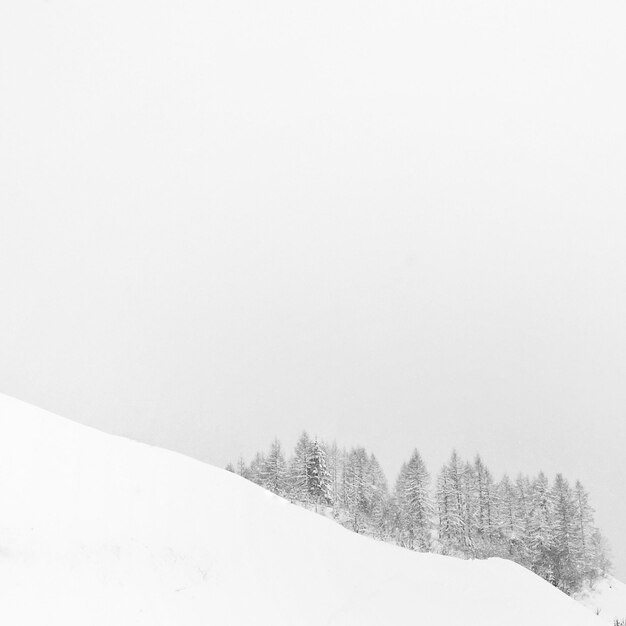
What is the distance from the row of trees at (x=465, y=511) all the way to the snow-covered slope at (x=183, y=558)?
33.6 m

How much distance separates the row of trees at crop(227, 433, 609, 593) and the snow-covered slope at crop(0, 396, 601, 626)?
3365cm

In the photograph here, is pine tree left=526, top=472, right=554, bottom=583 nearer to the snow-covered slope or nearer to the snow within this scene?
the snow

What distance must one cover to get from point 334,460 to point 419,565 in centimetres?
7505

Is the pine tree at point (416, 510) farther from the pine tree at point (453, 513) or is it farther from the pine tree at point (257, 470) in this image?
the pine tree at point (257, 470)

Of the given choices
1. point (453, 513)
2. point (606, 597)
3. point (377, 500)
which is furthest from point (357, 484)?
point (606, 597)

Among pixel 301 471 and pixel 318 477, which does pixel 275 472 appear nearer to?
pixel 301 471

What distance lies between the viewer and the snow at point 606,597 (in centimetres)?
4609

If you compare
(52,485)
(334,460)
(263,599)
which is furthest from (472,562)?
(334,460)

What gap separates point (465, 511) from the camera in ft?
196

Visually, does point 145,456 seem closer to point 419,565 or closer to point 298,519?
point 298,519

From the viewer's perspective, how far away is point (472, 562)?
25.1 meters

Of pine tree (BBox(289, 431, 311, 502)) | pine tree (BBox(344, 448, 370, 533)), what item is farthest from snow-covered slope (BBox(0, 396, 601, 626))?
pine tree (BBox(344, 448, 370, 533))

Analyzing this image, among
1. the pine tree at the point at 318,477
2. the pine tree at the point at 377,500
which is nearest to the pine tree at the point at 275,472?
the pine tree at the point at 318,477

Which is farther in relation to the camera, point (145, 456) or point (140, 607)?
point (145, 456)
